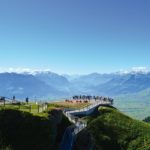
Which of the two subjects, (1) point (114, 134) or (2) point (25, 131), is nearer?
(2) point (25, 131)

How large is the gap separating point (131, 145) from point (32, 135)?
38723 mm

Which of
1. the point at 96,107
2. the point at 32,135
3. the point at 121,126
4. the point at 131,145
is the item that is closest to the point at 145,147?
the point at 131,145

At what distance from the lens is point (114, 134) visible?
89.8 metres

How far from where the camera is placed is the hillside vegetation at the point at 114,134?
83.1 m

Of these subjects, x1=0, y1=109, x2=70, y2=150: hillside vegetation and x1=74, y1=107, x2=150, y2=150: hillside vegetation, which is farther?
x1=74, y1=107, x2=150, y2=150: hillside vegetation

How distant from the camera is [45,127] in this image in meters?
57.0

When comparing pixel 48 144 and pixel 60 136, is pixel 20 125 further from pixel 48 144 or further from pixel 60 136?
pixel 60 136

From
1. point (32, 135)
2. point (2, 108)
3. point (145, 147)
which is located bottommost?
point (145, 147)

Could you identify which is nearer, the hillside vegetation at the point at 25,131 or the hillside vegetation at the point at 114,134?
the hillside vegetation at the point at 25,131

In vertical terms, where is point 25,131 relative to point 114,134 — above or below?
above

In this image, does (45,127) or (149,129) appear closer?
(45,127)

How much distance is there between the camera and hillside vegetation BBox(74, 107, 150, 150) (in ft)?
273

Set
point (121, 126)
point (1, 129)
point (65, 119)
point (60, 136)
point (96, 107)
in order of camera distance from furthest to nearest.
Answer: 1. point (96, 107)
2. point (121, 126)
3. point (65, 119)
4. point (60, 136)
5. point (1, 129)

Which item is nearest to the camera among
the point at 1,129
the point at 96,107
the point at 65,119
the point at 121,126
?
the point at 1,129
